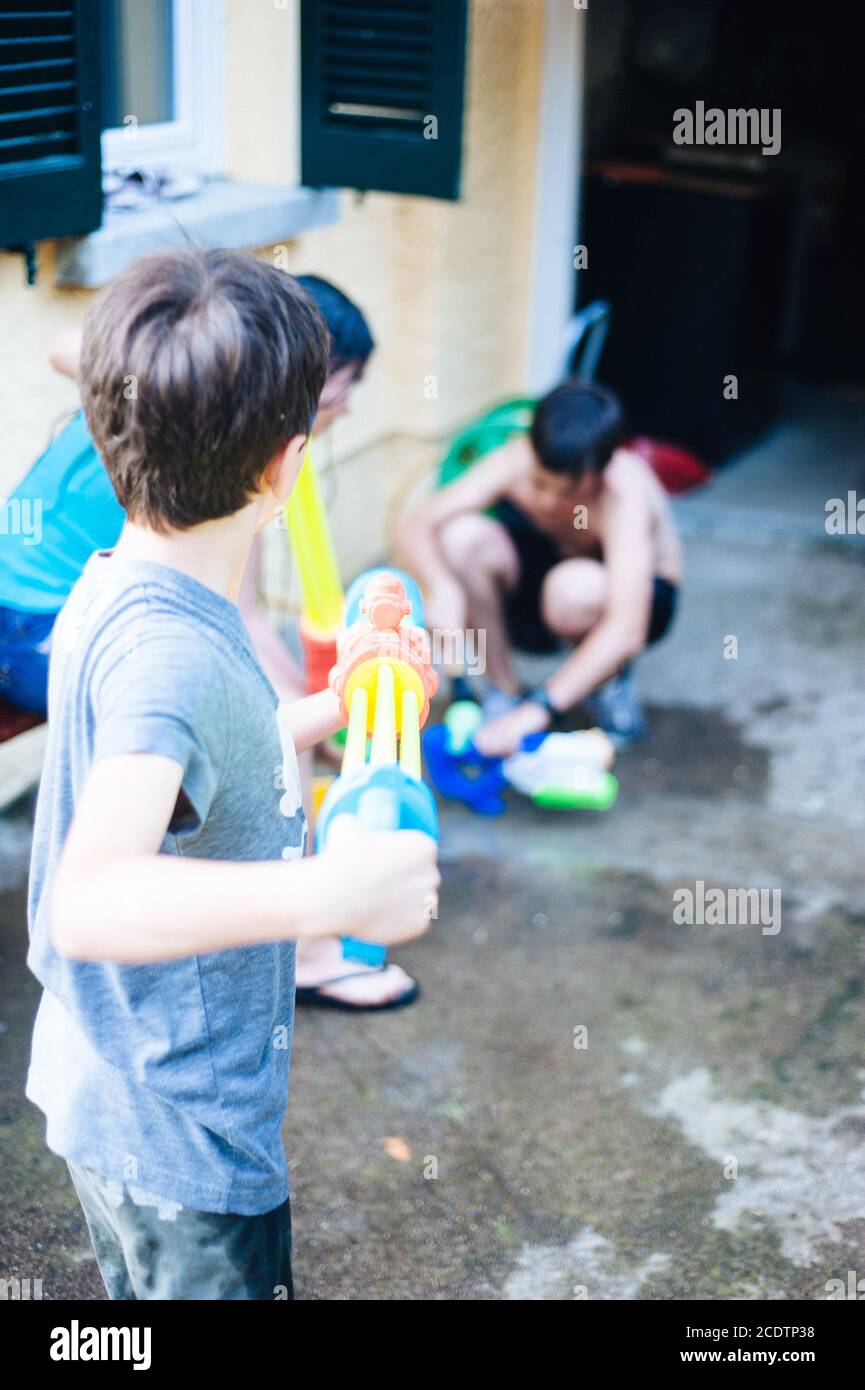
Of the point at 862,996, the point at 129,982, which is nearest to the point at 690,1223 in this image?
the point at 862,996

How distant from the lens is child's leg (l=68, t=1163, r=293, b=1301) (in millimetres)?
1410

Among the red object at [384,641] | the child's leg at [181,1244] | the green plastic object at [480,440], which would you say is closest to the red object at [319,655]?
the red object at [384,641]

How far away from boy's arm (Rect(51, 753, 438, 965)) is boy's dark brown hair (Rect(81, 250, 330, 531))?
277 millimetres

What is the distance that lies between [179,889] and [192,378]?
1.41 ft

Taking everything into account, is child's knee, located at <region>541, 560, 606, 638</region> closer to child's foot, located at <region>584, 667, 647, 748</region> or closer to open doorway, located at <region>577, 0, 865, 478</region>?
child's foot, located at <region>584, 667, 647, 748</region>

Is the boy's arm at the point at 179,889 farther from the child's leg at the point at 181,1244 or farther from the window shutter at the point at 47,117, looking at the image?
the window shutter at the point at 47,117

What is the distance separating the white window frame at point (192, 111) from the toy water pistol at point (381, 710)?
8.47 feet

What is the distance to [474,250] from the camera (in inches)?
195

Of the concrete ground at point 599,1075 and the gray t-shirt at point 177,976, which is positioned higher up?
the gray t-shirt at point 177,976

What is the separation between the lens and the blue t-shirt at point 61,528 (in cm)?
242

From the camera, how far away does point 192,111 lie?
3982 millimetres

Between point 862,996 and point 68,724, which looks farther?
point 862,996
